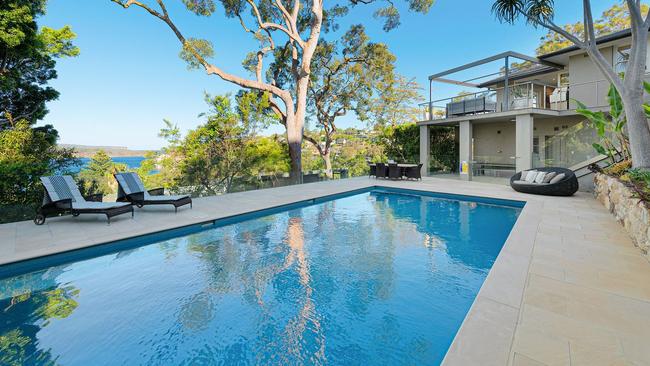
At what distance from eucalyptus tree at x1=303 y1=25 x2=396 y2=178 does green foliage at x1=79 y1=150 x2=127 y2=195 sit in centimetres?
1188

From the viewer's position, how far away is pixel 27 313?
364 cm

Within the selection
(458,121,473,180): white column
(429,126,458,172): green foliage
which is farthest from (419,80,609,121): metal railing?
(429,126,458,172): green foliage

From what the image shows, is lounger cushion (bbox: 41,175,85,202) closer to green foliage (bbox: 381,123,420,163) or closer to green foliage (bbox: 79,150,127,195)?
green foliage (bbox: 79,150,127,195)

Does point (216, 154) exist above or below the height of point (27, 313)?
above

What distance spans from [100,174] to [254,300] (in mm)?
8007

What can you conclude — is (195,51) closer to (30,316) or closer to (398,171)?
(398,171)

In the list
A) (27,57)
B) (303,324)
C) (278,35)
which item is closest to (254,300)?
(303,324)

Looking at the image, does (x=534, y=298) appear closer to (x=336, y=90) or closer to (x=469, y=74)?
(x=469, y=74)

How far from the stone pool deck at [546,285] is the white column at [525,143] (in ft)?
16.8

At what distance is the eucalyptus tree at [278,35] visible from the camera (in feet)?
45.9

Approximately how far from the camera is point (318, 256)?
5.50 m

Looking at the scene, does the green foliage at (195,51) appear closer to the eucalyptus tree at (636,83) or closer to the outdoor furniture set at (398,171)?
the outdoor furniture set at (398,171)

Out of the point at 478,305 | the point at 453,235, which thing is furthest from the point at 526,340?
the point at 453,235

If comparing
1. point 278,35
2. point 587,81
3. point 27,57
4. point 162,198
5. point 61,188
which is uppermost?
point 278,35
